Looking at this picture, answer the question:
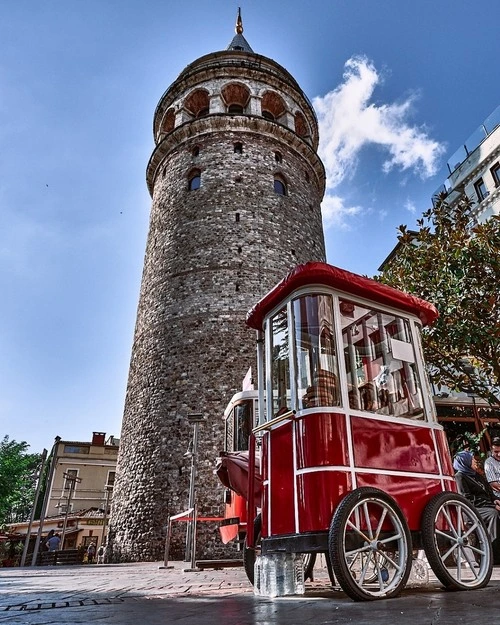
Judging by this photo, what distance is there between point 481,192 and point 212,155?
11.6 m

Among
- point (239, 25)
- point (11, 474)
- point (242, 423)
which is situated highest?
point (239, 25)

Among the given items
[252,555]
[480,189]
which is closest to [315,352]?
[252,555]

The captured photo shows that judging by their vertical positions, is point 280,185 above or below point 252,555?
above

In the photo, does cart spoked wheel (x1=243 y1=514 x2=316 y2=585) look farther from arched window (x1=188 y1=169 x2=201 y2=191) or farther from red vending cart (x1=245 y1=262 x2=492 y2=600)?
arched window (x1=188 y1=169 x2=201 y2=191)

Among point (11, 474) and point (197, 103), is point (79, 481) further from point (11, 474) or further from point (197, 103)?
point (197, 103)

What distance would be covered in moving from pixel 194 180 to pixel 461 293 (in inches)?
451

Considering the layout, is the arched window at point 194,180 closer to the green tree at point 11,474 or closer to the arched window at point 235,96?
the arched window at point 235,96

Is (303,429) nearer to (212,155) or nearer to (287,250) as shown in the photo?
(287,250)

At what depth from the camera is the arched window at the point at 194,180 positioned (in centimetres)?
1680

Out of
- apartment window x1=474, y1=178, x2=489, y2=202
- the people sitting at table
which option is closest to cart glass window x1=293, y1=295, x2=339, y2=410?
the people sitting at table

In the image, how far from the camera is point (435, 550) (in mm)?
3172

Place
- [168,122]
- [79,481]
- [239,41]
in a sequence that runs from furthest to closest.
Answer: [79,481], [239,41], [168,122]

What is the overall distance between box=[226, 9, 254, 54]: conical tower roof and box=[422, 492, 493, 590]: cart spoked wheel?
1009 inches

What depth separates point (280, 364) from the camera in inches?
159
